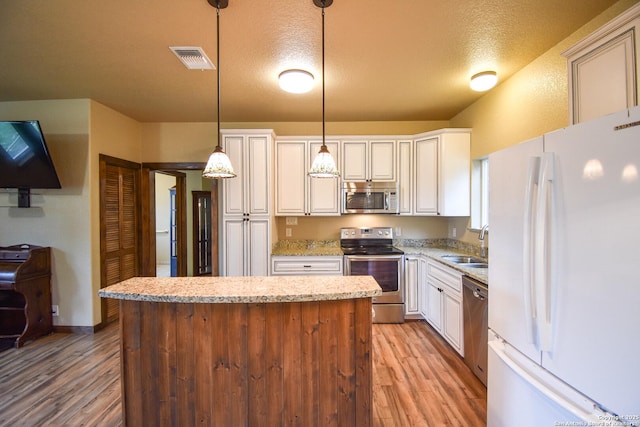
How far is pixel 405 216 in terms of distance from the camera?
4.00 meters

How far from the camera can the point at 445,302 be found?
9.34 feet

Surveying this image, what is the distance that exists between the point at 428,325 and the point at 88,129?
15.6 ft

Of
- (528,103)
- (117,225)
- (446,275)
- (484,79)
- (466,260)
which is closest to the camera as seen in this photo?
(528,103)

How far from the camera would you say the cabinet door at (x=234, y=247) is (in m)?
3.36

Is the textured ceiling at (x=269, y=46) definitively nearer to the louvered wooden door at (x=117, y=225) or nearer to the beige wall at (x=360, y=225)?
the louvered wooden door at (x=117, y=225)

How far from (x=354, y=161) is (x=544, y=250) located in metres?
2.72

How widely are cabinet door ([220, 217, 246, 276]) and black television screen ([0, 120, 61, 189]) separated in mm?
1898

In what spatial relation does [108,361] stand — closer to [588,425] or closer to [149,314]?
[149,314]

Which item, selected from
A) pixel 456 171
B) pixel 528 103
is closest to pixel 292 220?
pixel 456 171

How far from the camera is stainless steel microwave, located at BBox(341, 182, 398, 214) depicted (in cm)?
370

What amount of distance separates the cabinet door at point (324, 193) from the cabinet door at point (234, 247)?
955 millimetres

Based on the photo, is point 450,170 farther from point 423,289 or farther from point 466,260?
point 423,289

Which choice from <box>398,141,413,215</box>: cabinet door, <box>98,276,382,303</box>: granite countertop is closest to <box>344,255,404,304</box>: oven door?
<box>398,141,413,215</box>: cabinet door

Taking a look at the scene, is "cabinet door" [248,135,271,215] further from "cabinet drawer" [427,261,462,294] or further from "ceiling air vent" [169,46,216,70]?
"cabinet drawer" [427,261,462,294]
